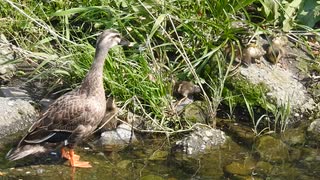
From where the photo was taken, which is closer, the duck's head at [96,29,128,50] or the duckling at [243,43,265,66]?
the duck's head at [96,29,128,50]

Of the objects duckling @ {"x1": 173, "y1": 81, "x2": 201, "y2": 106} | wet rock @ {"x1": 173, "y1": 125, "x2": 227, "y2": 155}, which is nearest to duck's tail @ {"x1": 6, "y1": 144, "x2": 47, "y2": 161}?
wet rock @ {"x1": 173, "y1": 125, "x2": 227, "y2": 155}

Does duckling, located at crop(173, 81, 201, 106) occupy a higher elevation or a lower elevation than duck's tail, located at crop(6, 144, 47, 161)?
higher

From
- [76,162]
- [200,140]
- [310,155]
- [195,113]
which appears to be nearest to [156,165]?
[200,140]

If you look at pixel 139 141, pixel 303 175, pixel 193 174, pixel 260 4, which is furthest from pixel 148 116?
pixel 260 4

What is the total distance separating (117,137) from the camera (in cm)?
647

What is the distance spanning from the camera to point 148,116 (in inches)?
259

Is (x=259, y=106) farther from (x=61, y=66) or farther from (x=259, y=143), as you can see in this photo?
(x=61, y=66)

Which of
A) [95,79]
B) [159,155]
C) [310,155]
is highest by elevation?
[95,79]

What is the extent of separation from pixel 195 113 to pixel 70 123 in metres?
1.23

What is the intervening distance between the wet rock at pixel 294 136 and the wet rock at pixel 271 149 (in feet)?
0.27

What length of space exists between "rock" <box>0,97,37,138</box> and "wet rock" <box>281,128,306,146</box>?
2.10 metres

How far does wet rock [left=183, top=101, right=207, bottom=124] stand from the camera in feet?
22.1

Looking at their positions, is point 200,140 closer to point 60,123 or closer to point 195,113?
point 195,113

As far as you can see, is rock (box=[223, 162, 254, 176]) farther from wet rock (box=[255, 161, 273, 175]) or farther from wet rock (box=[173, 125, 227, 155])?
wet rock (box=[173, 125, 227, 155])
